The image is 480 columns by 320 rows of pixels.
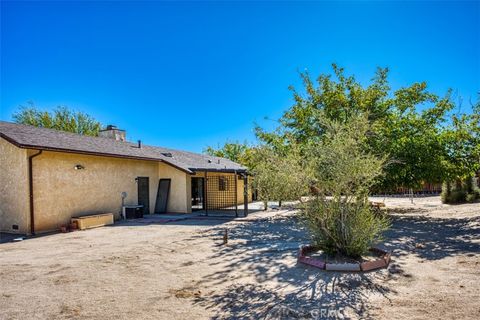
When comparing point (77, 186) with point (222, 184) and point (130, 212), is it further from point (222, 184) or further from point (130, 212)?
point (222, 184)

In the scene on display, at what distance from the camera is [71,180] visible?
1233cm

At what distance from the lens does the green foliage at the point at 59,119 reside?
102 ft

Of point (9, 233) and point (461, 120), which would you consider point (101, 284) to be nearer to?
point (9, 233)

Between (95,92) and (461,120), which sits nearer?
(461,120)

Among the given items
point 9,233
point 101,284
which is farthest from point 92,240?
point 101,284

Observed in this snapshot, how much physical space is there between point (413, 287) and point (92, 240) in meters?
8.91

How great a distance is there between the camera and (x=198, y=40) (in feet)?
44.7

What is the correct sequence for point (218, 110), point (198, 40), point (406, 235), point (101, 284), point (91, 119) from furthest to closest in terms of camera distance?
point (91, 119) < point (218, 110) < point (198, 40) < point (406, 235) < point (101, 284)

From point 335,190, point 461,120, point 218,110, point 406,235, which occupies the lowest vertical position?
point 406,235

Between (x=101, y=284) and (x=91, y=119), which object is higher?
(x=91, y=119)

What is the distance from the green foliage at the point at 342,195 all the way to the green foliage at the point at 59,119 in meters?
33.0

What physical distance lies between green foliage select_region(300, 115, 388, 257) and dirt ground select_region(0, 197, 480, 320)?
2.57ft

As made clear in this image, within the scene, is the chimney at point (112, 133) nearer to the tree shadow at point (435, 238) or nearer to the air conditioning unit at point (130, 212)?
the air conditioning unit at point (130, 212)

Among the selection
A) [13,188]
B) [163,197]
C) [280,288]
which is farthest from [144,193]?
[280,288]
